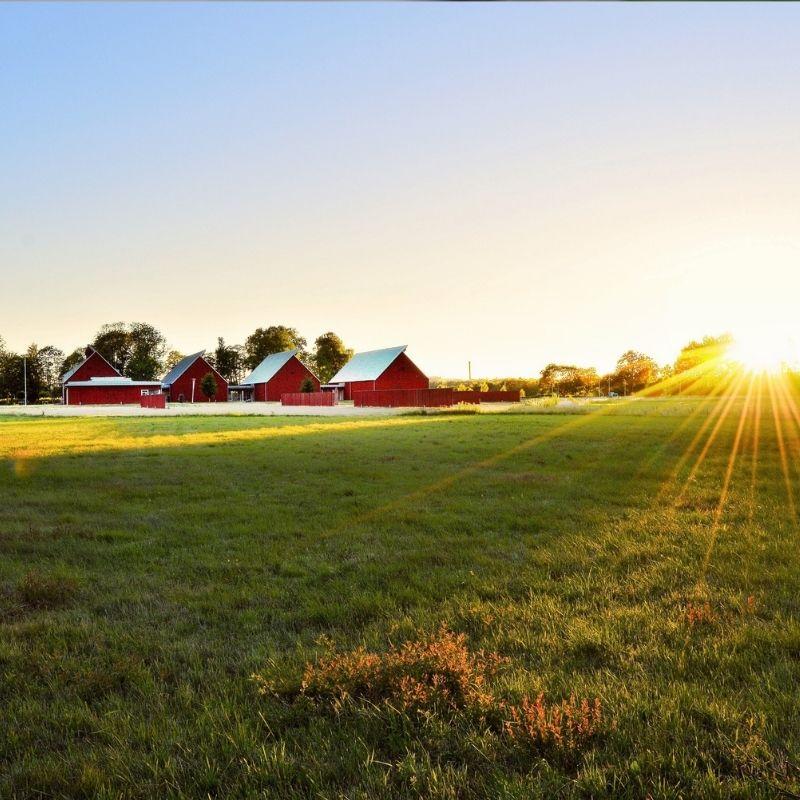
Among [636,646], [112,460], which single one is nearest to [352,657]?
[636,646]

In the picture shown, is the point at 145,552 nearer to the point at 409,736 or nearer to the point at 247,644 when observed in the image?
the point at 247,644

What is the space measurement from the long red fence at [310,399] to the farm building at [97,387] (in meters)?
28.3

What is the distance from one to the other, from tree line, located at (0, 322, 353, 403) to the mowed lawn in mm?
95242

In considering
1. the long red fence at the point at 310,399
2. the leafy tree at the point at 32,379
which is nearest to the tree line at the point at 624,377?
the long red fence at the point at 310,399

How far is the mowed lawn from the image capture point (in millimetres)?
2758

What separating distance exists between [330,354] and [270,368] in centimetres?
2325

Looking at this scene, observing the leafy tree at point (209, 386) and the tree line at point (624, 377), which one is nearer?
the leafy tree at point (209, 386)

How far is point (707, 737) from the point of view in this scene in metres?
2.89

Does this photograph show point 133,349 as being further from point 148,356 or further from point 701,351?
point 701,351

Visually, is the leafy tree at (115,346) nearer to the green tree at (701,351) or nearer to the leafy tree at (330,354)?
the leafy tree at (330,354)

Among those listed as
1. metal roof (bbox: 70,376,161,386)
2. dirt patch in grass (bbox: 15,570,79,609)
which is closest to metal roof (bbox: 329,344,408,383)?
metal roof (bbox: 70,376,161,386)

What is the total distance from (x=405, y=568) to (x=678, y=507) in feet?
15.7

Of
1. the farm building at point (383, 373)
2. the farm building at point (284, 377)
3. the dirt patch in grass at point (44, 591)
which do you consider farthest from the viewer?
the farm building at point (284, 377)

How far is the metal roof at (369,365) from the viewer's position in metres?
64.4
